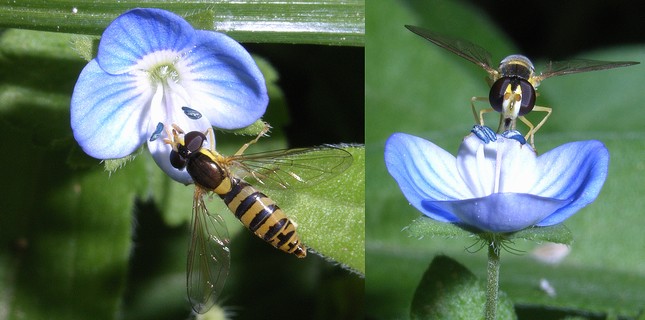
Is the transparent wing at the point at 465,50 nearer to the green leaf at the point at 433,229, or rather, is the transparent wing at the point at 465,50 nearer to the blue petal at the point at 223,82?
the blue petal at the point at 223,82

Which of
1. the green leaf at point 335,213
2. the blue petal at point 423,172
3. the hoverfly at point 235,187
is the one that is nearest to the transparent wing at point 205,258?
the hoverfly at point 235,187

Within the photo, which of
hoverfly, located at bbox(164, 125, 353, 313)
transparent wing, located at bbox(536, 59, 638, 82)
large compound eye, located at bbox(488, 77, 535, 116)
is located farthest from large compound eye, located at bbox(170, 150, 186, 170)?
transparent wing, located at bbox(536, 59, 638, 82)

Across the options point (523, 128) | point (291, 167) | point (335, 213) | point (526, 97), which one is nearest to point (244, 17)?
point (291, 167)

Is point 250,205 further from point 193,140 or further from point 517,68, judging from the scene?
point 517,68

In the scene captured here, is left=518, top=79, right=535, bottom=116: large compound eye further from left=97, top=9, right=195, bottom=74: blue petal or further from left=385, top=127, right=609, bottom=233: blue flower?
left=97, top=9, right=195, bottom=74: blue petal

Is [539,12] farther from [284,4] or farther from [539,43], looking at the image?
[284,4]

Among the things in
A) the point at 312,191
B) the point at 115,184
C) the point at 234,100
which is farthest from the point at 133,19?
the point at 115,184
